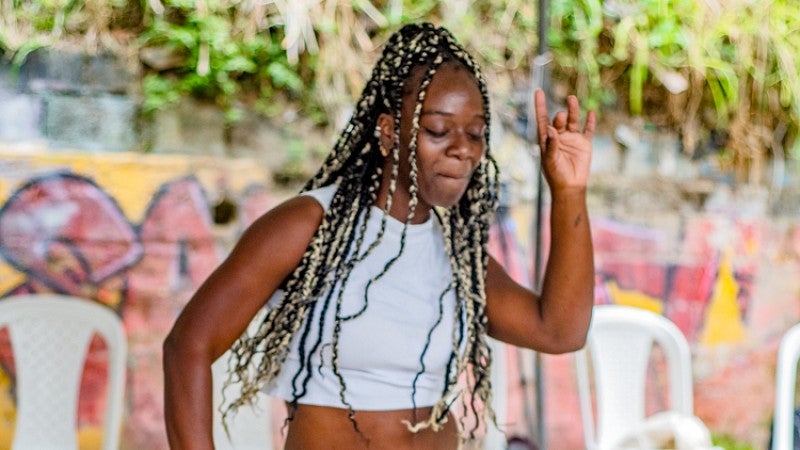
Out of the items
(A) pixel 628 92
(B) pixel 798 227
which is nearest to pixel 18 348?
(A) pixel 628 92

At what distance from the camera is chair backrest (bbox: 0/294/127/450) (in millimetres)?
3123

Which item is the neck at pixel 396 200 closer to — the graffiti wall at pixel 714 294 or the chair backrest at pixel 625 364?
the chair backrest at pixel 625 364

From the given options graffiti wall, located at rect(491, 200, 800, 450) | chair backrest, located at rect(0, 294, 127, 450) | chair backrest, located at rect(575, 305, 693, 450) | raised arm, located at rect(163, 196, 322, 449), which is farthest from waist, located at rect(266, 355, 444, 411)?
graffiti wall, located at rect(491, 200, 800, 450)

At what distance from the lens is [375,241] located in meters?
1.86

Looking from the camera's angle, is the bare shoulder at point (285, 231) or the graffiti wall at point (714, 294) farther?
the graffiti wall at point (714, 294)

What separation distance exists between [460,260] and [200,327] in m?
0.55

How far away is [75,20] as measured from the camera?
12.7 feet

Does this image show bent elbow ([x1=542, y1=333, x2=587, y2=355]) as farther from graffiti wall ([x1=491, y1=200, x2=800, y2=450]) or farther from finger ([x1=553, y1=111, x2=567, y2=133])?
graffiti wall ([x1=491, y1=200, x2=800, y2=450])

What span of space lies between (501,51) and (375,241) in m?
2.73

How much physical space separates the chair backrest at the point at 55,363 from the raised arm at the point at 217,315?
1504mm

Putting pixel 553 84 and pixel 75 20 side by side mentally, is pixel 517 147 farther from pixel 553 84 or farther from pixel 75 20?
pixel 75 20

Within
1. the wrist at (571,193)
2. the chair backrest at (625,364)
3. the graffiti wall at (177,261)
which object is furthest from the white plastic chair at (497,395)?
the wrist at (571,193)

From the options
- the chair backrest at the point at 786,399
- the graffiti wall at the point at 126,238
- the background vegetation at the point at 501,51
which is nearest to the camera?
the chair backrest at the point at 786,399

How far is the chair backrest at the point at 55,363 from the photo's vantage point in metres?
3.12
